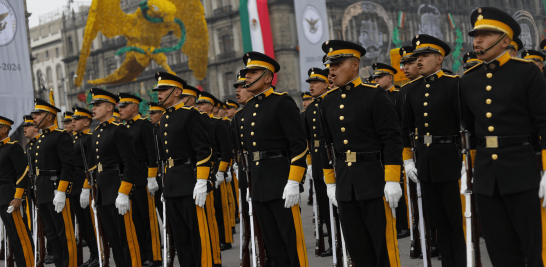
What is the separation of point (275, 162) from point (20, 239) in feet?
13.9

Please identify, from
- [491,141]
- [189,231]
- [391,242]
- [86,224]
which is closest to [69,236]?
[86,224]

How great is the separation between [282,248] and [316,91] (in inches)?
117

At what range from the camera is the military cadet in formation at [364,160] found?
14.5 feet

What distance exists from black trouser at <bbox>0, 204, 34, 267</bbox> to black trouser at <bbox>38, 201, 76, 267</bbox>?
1.32ft

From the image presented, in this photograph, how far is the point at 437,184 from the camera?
17.4ft

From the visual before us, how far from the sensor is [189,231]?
237 inches

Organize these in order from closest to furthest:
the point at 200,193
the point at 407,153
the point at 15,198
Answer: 1. the point at 200,193
2. the point at 407,153
3. the point at 15,198

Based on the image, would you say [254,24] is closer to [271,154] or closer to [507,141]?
[271,154]

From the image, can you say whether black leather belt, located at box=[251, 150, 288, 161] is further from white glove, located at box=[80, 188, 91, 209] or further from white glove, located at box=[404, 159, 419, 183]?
white glove, located at box=[80, 188, 91, 209]

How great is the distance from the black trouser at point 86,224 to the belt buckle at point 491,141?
5904 millimetres

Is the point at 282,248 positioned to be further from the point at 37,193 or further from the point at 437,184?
the point at 37,193

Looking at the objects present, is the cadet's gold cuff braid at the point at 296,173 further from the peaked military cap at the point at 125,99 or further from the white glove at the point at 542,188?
the peaked military cap at the point at 125,99

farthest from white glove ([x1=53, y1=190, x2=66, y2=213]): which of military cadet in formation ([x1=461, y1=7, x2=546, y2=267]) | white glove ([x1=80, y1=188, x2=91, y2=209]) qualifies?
military cadet in formation ([x1=461, y1=7, x2=546, y2=267])

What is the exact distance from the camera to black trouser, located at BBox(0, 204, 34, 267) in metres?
7.55
